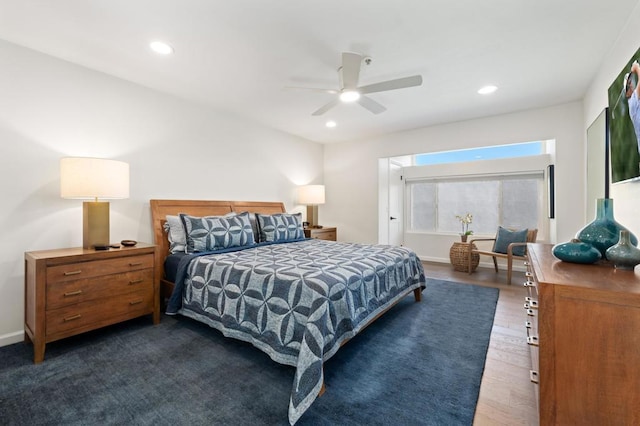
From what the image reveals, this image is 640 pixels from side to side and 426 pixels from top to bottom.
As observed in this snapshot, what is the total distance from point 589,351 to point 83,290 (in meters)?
3.16

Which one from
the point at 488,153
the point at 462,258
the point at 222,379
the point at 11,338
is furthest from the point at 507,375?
the point at 488,153

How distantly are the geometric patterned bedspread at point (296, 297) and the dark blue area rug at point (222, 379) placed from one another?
0.19 m

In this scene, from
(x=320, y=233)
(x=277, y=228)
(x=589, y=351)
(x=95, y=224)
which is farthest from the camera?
(x=320, y=233)

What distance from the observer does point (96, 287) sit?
2301 millimetres

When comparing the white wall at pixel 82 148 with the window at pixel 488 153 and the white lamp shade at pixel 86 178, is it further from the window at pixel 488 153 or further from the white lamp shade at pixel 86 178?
the window at pixel 488 153

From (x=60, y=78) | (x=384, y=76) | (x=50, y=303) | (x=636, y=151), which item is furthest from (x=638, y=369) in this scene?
(x=60, y=78)

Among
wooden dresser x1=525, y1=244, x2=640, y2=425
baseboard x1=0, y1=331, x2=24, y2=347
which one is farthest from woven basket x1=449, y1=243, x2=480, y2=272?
baseboard x1=0, y1=331, x2=24, y2=347

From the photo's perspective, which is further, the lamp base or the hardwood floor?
the lamp base

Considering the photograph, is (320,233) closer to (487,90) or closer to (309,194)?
(309,194)

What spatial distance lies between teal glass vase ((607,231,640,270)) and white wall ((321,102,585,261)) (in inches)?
111

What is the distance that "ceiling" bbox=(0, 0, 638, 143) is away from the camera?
1.94 meters

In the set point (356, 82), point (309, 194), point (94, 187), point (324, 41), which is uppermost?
point (324, 41)

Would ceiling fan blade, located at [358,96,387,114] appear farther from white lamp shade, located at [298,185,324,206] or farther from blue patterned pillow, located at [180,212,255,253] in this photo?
white lamp shade, located at [298,185,324,206]

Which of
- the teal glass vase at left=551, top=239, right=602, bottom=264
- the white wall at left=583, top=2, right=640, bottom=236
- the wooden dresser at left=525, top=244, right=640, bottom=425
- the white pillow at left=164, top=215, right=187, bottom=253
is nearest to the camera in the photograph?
the wooden dresser at left=525, top=244, right=640, bottom=425
